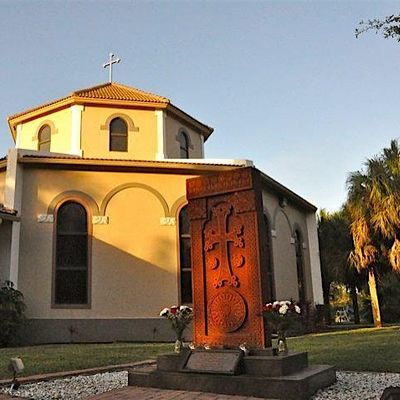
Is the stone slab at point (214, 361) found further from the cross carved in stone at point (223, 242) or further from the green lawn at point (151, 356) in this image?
the green lawn at point (151, 356)

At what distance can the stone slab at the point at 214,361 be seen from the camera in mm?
5922

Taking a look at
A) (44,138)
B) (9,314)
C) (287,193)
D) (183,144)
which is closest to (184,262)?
(9,314)

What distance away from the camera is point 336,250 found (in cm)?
2520

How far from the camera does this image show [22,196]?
1519cm

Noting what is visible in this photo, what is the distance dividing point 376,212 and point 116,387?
1578 cm

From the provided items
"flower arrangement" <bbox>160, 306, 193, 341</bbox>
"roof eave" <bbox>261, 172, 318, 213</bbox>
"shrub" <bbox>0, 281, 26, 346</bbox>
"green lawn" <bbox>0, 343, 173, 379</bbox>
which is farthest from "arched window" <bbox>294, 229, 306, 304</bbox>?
"flower arrangement" <bbox>160, 306, 193, 341</bbox>

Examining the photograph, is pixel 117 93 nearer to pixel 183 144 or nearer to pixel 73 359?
pixel 183 144

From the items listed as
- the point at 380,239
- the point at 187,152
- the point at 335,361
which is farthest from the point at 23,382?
the point at 380,239

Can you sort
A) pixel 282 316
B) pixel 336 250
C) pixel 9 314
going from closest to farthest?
pixel 282 316
pixel 9 314
pixel 336 250

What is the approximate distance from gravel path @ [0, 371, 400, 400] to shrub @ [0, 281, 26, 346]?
22.3ft

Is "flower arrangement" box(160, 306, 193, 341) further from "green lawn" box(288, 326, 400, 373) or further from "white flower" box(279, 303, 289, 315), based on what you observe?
"green lawn" box(288, 326, 400, 373)

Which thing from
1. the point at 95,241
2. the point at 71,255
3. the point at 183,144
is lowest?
the point at 71,255

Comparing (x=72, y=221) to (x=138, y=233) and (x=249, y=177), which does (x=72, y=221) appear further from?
(x=249, y=177)

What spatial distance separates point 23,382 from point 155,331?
8734mm
